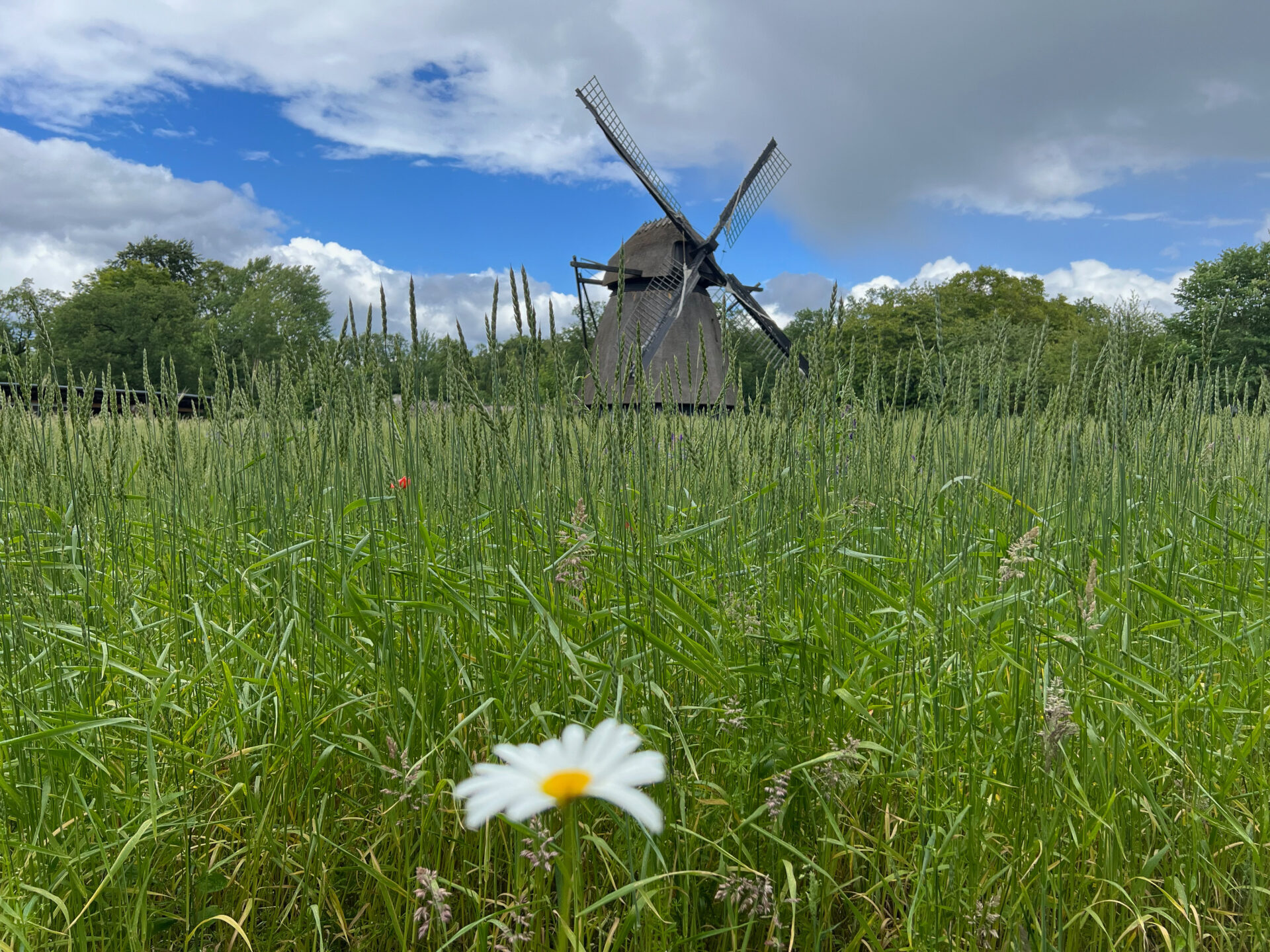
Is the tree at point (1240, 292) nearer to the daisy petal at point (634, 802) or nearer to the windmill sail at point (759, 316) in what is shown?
the windmill sail at point (759, 316)

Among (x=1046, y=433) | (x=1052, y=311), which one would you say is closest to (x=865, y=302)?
(x=1052, y=311)

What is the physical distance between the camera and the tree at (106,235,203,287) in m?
57.1

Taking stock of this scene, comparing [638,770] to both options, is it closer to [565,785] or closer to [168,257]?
[565,785]

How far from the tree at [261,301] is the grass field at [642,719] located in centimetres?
4072

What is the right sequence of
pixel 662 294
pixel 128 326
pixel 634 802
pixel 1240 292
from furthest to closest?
pixel 128 326
pixel 1240 292
pixel 662 294
pixel 634 802

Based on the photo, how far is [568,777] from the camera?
0.48 meters

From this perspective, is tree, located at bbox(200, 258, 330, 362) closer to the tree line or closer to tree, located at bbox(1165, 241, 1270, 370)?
the tree line

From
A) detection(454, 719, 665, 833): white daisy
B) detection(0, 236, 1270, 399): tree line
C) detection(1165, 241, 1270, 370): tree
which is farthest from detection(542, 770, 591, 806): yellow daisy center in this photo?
detection(1165, 241, 1270, 370): tree

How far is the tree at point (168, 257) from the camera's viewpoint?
57.1 m

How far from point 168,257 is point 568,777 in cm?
6967

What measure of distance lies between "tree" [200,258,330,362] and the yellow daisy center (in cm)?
4236

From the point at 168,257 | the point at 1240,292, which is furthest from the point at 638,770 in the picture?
the point at 168,257

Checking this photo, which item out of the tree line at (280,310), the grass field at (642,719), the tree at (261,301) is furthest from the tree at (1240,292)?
the tree at (261,301)

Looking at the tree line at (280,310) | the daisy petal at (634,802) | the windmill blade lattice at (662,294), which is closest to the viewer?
the daisy petal at (634,802)
